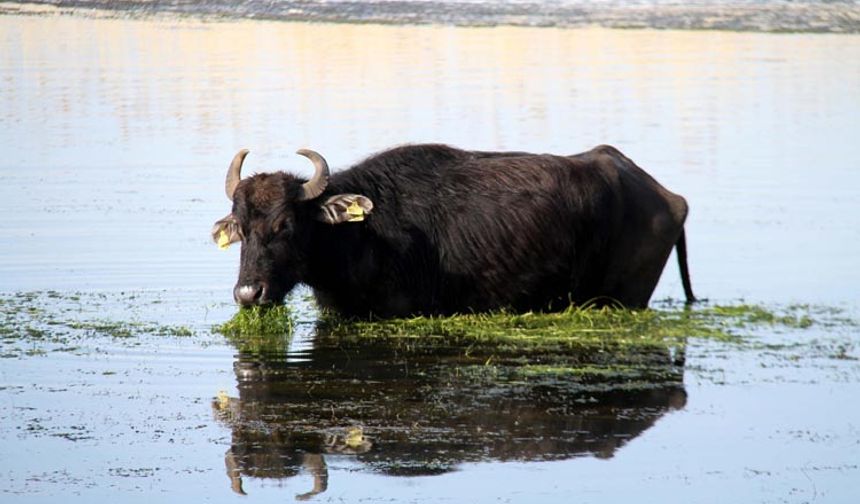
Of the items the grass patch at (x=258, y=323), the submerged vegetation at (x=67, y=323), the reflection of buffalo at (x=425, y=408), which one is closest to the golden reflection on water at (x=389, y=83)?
the submerged vegetation at (x=67, y=323)

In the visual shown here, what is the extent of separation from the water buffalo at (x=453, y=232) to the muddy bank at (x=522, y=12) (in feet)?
75.9

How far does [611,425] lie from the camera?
8953 millimetres

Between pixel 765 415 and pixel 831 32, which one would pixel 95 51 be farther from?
pixel 765 415

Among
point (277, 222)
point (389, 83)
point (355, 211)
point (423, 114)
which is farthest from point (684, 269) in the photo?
point (389, 83)

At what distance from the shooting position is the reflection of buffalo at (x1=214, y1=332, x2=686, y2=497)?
27.3 ft

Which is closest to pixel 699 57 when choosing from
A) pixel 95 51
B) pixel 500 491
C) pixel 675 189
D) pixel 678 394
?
pixel 95 51

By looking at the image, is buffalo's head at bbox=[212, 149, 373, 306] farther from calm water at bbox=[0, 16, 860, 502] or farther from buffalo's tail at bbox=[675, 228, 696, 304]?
buffalo's tail at bbox=[675, 228, 696, 304]

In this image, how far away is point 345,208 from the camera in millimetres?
11828

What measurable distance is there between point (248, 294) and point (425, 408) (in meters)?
2.54

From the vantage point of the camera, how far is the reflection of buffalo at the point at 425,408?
833cm

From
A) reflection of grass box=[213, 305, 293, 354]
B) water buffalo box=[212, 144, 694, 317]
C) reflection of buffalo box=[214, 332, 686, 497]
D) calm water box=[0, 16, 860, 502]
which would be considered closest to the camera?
calm water box=[0, 16, 860, 502]

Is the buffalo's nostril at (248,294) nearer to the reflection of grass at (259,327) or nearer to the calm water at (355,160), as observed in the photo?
the reflection of grass at (259,327)

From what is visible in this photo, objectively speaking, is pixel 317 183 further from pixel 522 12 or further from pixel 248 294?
pixel 522 12

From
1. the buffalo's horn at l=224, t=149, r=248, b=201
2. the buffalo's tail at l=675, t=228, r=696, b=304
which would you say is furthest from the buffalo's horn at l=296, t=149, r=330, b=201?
the buffalo's tail at l=675, t=228, r=696, b=304
